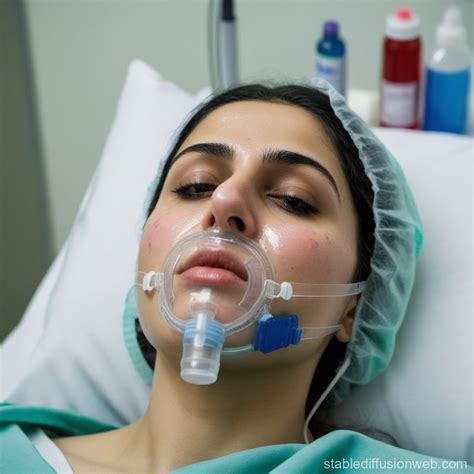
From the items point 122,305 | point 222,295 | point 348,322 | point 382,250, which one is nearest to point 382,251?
point 382,250

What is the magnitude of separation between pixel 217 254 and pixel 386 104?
101 cm

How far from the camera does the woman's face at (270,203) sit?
1.41 meters

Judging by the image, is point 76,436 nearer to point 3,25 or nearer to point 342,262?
point 342,262

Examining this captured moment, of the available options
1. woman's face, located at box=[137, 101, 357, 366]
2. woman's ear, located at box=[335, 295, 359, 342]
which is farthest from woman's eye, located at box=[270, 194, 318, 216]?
woman's ear, located at box=[335, 295, 359, 342]

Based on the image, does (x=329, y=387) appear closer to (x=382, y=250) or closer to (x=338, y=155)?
(x=382, y=250)

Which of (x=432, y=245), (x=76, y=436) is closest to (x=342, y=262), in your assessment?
(x=432, y=245)

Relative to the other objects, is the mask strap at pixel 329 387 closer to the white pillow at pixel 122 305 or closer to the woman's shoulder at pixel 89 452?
the white pillow at pixel 122 305

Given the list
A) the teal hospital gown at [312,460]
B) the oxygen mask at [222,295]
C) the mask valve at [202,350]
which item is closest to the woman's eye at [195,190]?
the oxygen mask at [222,295]

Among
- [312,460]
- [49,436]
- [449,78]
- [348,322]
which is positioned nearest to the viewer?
[312,460]

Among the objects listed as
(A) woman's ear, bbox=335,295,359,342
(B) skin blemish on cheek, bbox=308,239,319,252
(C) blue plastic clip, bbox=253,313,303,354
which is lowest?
(A) woman's ear, bbox=335,295,359,342

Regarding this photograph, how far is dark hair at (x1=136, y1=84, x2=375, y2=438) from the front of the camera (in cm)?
157

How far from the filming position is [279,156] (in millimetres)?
1472

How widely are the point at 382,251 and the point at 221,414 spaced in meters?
0.42

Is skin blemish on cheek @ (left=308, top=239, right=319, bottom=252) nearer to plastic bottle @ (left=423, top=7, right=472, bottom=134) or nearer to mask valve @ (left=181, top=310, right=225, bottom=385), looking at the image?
mask valve @ (left=181, top=310, right=225, bottom=385)
